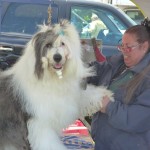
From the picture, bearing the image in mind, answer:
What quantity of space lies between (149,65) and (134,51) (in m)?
0.15

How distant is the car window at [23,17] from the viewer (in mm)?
5590

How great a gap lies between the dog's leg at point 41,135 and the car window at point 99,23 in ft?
10.5

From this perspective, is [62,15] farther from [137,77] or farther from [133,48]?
[137,77]

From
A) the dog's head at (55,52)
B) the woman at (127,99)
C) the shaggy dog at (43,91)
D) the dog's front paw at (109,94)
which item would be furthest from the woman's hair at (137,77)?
the dog's head at (55,52)

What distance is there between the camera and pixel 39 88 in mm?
2412

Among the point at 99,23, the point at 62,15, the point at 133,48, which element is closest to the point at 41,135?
the point at 133,48

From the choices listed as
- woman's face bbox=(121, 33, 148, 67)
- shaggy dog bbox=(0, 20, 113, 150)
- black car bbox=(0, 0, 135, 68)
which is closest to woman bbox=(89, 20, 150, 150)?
woman's face bbox=(121, 33, 148, 67)

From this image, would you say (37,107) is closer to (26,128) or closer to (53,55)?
(26,128)

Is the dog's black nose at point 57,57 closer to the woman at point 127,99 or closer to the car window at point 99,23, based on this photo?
the woman at point 127,99

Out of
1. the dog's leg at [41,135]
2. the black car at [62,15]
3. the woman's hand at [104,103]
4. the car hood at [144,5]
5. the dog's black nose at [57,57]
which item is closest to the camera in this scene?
the dog's black nose at [57,57]

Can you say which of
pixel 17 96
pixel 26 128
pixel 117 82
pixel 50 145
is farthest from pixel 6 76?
pixel 117 82

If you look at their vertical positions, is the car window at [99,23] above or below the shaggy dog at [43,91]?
above

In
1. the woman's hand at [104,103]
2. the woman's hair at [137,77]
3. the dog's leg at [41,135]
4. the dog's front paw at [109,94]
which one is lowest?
the dog's leg at [41,135]

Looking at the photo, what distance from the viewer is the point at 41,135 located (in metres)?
2.49
